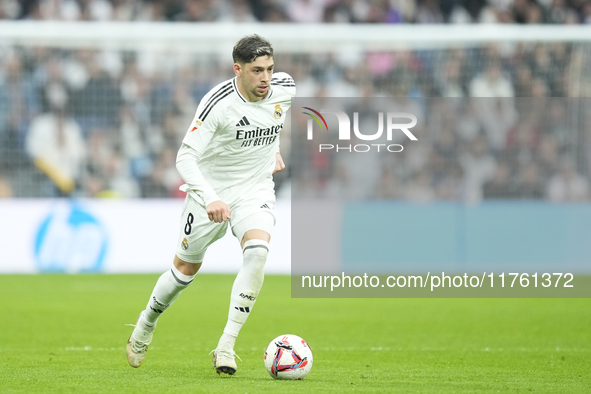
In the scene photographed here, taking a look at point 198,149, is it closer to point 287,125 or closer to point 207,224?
point 207,224

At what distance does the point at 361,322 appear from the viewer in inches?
409

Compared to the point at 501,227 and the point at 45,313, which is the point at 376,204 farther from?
the point at 45,313

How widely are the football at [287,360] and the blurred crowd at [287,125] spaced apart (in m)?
9.87

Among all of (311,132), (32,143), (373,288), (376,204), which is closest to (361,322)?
(373,288)

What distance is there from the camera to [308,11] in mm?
19359

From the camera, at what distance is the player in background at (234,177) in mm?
6352

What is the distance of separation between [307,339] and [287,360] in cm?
283

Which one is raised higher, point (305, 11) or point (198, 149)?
point (305, 11)

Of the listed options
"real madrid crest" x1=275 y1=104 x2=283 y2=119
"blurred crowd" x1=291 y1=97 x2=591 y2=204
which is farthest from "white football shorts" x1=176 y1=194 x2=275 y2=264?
"blurred crowd" x1=291 y1=97 x2=591 y2=204

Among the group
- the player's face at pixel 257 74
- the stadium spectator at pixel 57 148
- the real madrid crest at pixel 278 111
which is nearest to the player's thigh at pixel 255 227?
the real madrid crest at pixel 278 111

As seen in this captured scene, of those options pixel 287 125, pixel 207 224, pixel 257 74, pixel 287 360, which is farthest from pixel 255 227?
pixel 287 125

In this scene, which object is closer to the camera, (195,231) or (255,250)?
(255,250)

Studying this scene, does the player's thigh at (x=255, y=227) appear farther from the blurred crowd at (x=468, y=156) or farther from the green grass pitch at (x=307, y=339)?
the blurred crowd at (x=468, y=156)

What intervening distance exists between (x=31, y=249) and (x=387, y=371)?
961 cm
